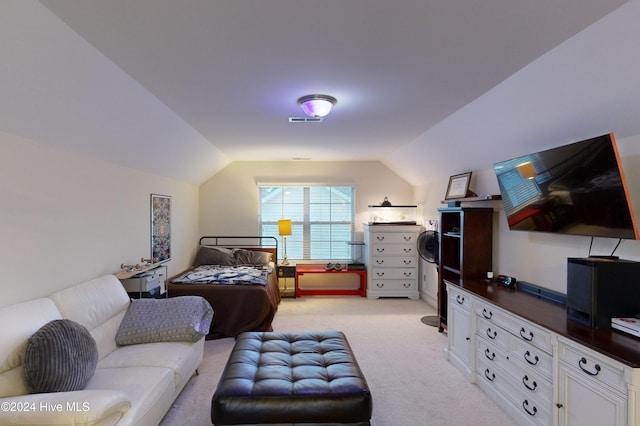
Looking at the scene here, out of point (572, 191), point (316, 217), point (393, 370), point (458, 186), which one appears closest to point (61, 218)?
point (393, 370)

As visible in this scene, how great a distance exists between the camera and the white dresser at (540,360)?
5.32 feet

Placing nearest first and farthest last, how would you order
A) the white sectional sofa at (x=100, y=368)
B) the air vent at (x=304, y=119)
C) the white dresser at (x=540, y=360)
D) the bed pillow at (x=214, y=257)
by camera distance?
the white sectional sofa at (x=100, y=368), the white dresser at (x=540, y=360), the air vent at (x=304, y=119), the bed pillow at (x=214, y=257)

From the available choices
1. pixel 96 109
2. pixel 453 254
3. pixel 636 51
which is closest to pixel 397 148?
pixel 453 254

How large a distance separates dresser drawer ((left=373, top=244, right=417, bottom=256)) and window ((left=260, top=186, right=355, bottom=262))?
2.56 feet

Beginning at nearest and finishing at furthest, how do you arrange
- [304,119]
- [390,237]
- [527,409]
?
1. [527,409]
2. [304,119]
3. [390,237]

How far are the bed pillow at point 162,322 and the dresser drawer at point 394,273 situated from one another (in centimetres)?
349

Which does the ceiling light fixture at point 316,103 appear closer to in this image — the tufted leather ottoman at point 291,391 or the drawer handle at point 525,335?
the tufted leather ottoman at point 291,391

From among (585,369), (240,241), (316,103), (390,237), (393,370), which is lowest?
(393,370)

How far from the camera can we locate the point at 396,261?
5.83 metres

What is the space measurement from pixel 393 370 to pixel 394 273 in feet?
9.03

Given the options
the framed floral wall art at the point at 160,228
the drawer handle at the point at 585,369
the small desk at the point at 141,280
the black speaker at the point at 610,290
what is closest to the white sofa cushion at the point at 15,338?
the small desk at the point at 141,280

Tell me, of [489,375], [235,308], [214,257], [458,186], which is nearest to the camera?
[489,375]

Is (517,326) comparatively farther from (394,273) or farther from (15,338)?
(394,273)

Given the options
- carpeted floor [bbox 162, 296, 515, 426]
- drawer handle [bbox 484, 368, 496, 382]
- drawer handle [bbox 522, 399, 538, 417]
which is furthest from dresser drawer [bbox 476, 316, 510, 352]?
carpeted floor [bbox 162, 296, 515, 426]
